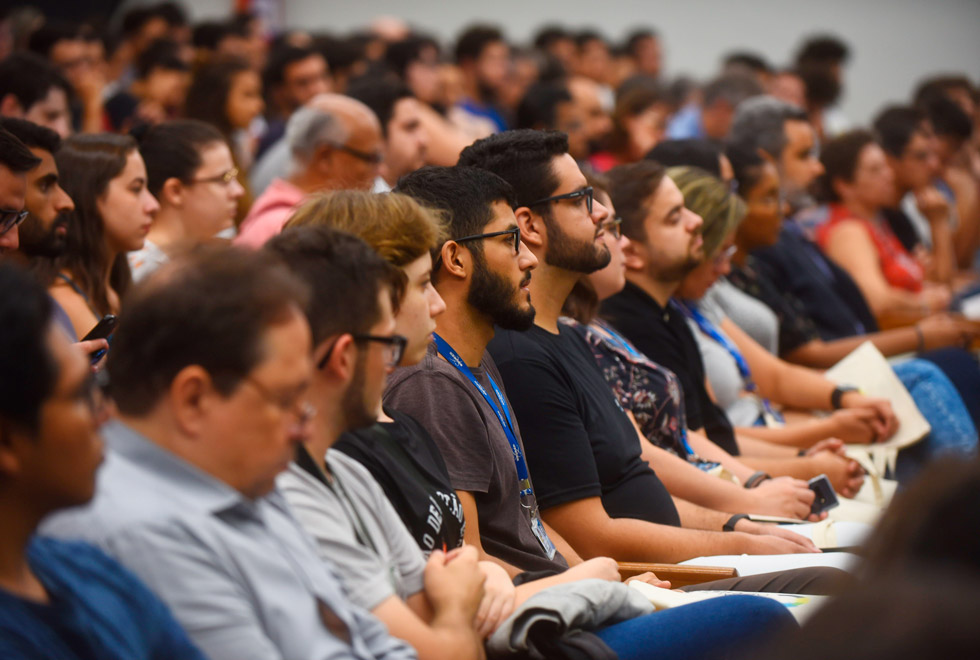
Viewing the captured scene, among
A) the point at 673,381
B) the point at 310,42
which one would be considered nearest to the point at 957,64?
the point at 310,42

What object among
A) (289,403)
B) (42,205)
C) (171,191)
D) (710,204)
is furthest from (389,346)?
(710,204)

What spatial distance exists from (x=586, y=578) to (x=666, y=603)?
20 cm

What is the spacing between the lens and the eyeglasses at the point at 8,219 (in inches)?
86.0

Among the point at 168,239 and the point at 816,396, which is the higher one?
the point at 168,239

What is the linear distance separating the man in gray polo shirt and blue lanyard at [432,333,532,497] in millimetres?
791

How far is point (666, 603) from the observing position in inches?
76.2

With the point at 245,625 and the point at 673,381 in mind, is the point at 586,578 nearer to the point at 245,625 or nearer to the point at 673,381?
the point at 245,625

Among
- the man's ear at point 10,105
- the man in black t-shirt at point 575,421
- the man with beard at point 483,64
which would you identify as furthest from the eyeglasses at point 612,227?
the man with beard at point 483,64

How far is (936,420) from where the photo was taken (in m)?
3.65

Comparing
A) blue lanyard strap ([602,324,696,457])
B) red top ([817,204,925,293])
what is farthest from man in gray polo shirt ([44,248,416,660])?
red top ([817,204,925,293])

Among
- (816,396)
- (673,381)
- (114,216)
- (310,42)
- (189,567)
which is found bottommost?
(816,396)

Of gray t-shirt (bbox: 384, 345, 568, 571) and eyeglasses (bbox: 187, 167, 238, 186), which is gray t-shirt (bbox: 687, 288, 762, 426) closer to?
gray t-shirt (bbox: 384, 345, 568, 571)

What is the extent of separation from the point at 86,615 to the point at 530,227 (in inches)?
63.1

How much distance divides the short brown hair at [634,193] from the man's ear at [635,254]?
0.10 feet
